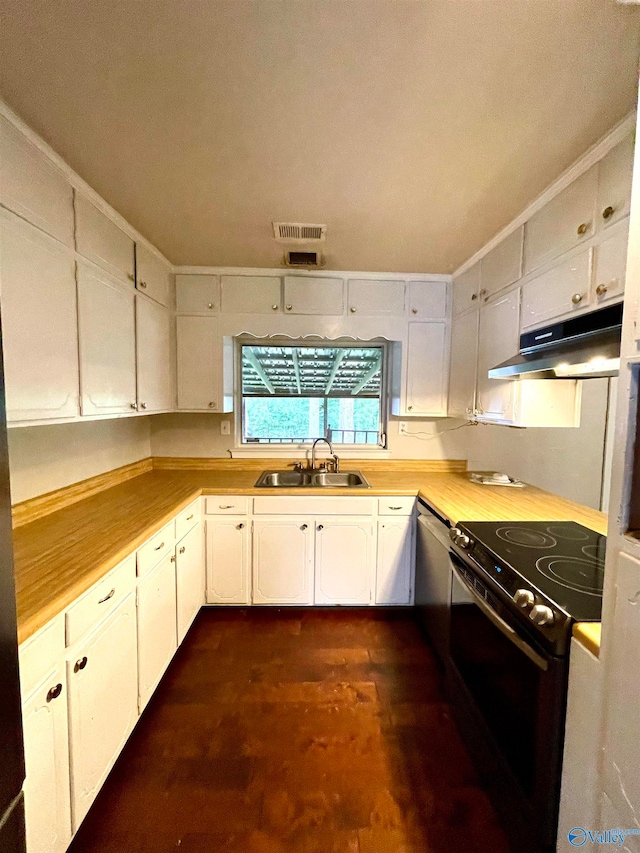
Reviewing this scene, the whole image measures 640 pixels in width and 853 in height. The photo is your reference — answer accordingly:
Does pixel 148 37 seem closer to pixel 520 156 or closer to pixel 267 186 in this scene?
pixel 267 186

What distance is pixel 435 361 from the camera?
102 inches

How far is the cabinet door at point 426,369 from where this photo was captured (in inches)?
101

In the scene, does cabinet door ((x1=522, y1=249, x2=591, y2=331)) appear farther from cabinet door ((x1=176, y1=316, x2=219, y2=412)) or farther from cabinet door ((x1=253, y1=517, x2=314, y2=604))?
cabinet door ((x1=176, y1=316, x2=219, y2=412))

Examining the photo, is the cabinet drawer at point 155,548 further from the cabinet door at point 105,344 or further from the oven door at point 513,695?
the oven door at point 513,695

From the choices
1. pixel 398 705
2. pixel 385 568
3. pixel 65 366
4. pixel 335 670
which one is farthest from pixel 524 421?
pixel 65 366

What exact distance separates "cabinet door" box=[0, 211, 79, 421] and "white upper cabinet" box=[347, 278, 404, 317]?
1.71 m

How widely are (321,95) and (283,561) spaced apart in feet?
7.62

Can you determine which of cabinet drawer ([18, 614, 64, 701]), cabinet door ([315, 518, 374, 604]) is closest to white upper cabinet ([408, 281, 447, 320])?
cabinet door ([315, 518, 374, 604])

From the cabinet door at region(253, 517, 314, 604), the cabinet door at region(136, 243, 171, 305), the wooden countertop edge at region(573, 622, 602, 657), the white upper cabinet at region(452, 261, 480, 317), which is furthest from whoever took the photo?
the cabinet door at region(253, 517, 314, 604)

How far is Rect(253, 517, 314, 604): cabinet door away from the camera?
2.29 meters

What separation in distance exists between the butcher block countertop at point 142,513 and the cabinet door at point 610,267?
40.8 inches

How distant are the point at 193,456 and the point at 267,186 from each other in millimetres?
2017

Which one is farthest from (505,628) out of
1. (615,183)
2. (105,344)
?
(105,344)

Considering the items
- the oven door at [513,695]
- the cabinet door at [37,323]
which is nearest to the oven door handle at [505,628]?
the oven door at [513,695]
